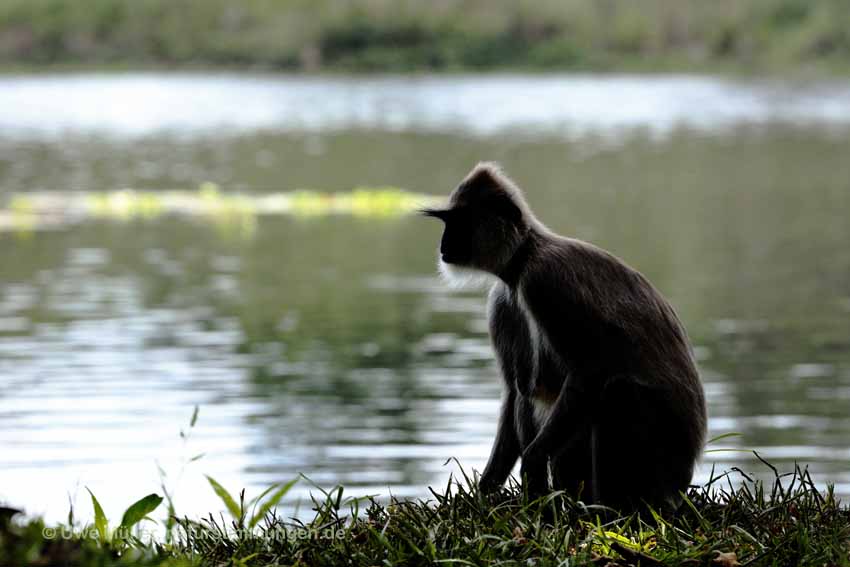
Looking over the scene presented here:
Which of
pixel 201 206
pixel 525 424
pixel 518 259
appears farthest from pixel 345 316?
pixel 201 206

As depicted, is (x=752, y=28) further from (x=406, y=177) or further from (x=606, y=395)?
(x=606, y=395)

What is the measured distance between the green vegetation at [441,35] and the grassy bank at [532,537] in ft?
312

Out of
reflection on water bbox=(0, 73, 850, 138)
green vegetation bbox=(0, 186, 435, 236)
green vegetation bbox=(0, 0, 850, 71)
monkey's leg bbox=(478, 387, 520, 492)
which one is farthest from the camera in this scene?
green vegetation bbox=(0, 0, 850, 71)

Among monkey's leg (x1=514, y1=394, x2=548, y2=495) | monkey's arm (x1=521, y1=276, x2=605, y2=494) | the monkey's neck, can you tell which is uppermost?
the monkey's neck

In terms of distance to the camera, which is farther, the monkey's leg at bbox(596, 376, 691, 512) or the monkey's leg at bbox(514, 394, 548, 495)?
the monkey's leg at bbox(514, 394, 548, 495)

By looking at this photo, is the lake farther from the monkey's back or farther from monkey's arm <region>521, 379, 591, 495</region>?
the monkey's back

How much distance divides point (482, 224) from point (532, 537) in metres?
1.09

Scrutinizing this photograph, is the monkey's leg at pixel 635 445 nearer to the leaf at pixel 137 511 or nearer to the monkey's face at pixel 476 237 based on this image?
the monkey's face at pixel 476 237

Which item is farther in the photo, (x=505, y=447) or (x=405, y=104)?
(x=405, y=104)

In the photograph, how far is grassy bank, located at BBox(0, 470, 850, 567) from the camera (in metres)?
4.27

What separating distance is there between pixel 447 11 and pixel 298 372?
92.9m

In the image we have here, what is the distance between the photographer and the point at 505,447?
5.22 meters

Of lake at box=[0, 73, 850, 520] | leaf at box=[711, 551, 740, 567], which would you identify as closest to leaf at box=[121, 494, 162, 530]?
lake at box=[0, 73, 850, 520]

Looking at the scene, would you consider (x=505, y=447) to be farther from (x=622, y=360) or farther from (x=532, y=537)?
(x=532, y=537)
